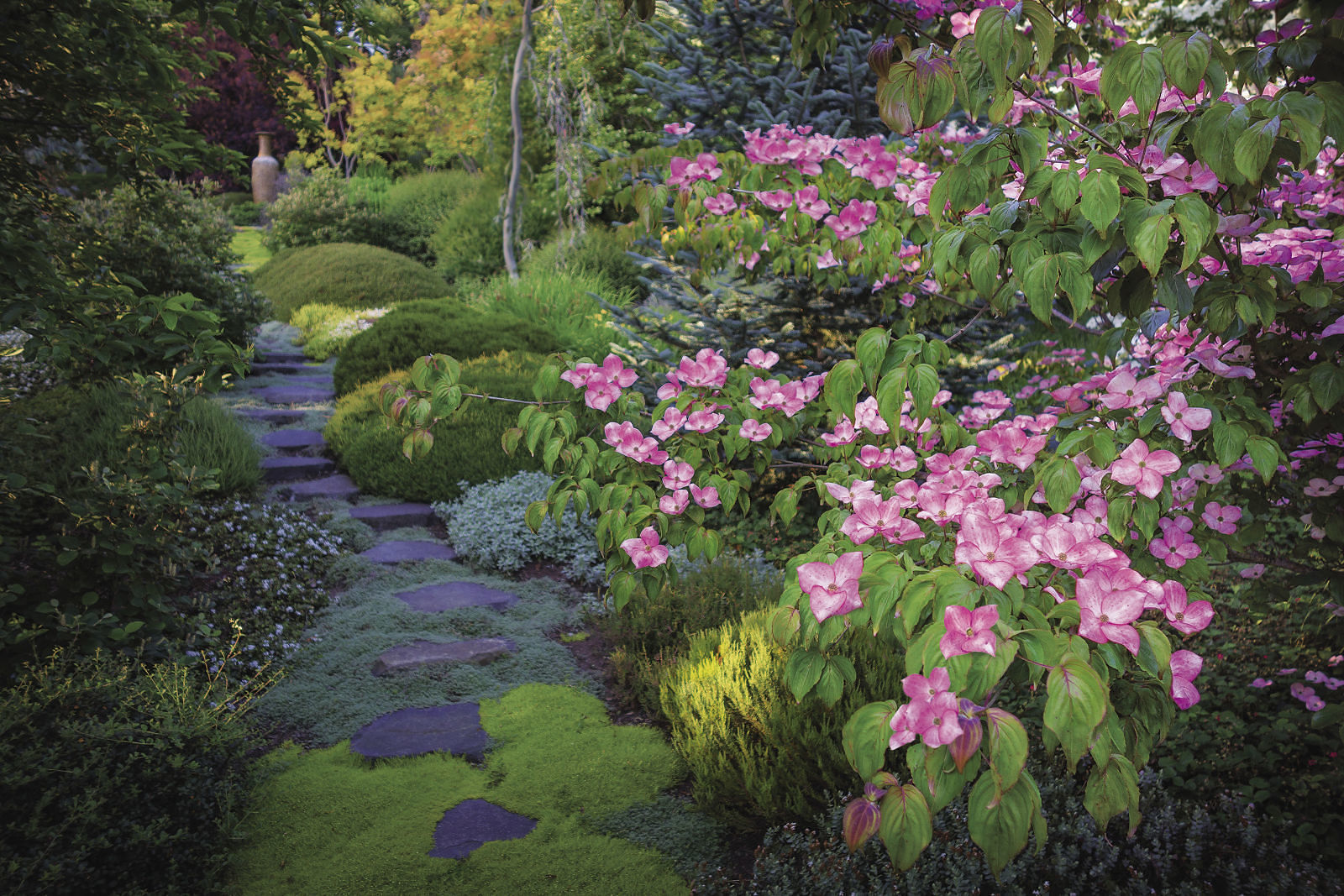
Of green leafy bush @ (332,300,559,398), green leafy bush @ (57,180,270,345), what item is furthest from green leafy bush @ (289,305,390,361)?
green leafy bush @ (332,300,559,398)

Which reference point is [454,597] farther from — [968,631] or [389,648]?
[968,631]

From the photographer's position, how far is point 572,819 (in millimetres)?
2635

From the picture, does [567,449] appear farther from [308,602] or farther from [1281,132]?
[308,602]

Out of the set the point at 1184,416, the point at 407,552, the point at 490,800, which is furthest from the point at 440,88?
the point at 1184,416

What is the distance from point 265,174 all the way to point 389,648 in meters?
19.6

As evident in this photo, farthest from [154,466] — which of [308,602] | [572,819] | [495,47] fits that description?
[495,47]

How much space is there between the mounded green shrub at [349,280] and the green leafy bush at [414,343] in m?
3.61

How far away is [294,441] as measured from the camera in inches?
246

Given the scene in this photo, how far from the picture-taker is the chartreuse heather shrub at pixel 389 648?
329 centimetres

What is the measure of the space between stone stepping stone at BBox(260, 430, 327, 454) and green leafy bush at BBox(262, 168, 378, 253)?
27.7 feet

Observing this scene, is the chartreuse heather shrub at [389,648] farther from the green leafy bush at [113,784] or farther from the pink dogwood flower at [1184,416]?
the pink dogwood flower at [1184,416]

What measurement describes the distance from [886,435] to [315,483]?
4.71m

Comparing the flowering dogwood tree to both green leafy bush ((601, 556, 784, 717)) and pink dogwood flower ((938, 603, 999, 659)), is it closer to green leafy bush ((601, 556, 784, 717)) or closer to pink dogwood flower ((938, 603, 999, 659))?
pink dogwood flower ((938, 603, 999, 659))

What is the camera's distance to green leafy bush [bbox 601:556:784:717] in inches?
134
